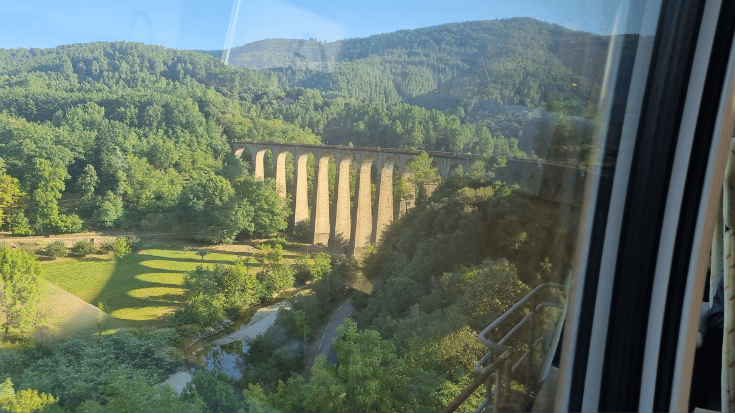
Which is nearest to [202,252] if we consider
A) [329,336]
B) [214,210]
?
[214,210]

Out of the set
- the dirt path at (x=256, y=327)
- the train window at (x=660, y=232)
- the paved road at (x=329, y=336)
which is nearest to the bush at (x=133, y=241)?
the dirt path at (x=256, y=327)

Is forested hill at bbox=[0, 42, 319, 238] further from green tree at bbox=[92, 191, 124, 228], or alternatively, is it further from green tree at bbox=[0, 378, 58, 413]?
green tree at bbox=[0, 378, 58, 413]

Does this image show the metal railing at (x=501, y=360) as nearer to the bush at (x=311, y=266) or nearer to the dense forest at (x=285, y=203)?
the dense forest at (x=285, y=203)

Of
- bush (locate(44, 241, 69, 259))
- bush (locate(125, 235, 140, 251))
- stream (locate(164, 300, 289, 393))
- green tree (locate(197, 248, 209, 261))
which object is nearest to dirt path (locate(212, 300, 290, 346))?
stream (locate(164, 300, 289, 393))

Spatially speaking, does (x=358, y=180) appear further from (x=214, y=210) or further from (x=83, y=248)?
(x=83, y=248)

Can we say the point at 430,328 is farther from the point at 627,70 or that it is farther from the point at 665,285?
the point at 627,70

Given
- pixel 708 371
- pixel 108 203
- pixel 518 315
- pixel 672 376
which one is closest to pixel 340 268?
pixel 518 315
